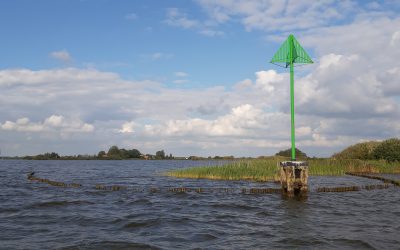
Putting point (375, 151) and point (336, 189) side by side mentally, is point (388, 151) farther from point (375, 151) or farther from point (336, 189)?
point (336, 189)

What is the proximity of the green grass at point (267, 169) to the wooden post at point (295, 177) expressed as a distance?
45.8ft

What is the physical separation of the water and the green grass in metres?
14.2

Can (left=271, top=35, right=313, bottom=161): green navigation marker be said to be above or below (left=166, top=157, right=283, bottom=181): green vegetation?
above

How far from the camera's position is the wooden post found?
2909 centimetres

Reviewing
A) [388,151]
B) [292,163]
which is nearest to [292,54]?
[292,163]

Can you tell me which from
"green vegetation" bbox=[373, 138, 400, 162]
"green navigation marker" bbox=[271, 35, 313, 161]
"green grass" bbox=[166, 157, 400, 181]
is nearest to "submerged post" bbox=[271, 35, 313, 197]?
"green navigation marker" bbox=[271, 35, 313, 161]

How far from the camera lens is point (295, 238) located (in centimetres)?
1695

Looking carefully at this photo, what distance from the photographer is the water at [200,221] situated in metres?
16.3

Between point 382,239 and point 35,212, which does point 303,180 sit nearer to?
point 382,239

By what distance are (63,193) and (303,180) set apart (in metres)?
19.9

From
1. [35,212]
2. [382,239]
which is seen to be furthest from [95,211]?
[382,239]

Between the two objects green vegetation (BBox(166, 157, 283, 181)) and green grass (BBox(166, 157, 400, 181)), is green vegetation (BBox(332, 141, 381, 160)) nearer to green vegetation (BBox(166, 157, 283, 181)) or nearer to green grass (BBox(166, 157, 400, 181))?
green grass (BBox(166, 157, 400, 181))

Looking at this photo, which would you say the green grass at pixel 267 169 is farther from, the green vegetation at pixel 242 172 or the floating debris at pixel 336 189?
the floating debris at pixel 336 189

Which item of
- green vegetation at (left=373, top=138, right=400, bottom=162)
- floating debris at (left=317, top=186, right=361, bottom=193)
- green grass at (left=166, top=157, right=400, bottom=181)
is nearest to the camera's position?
floating debris at (left=317, top=186, right=361, bottom=193)
